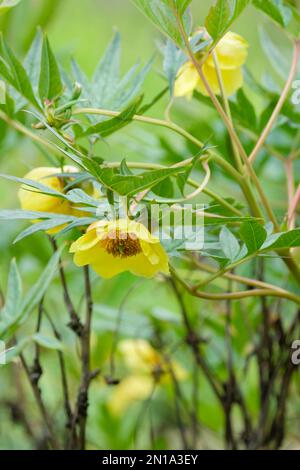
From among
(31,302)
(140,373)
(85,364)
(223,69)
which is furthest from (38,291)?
(140,373)

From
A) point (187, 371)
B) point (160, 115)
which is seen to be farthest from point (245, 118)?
point (160, 115)

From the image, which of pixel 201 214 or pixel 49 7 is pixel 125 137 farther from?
pixel 201 214

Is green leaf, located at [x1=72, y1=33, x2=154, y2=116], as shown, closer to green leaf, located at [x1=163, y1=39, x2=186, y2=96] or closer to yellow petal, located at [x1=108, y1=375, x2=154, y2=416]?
green leaf, located at [x1=163, y1=39, x2=186, y2=96]

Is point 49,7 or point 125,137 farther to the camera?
point 49,7

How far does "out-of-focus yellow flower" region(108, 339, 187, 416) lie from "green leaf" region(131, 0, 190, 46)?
0.37 meters

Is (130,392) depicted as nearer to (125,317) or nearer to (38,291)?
(125,317)

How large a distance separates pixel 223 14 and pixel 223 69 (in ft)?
0.31

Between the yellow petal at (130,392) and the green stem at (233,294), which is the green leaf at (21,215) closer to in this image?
the green stem at (233,294)

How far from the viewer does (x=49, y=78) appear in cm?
45

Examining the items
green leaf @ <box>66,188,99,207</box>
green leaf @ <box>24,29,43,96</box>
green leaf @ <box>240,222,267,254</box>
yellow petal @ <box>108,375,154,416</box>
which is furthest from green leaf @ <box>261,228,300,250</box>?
yellow petal @ <box>108,375,154,416</box>

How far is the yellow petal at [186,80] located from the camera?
520 millimetres

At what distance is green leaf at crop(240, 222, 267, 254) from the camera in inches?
16.3
